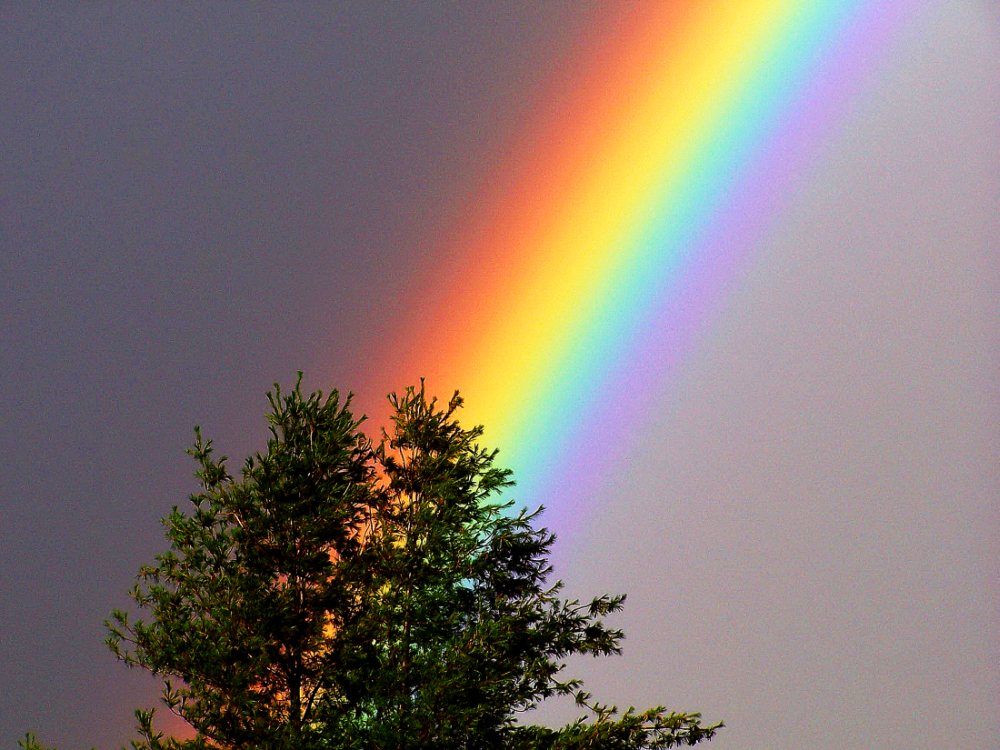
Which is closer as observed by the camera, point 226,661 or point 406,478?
point 226,661

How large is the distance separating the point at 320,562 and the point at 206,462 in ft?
5.27

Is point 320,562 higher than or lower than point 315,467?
lower

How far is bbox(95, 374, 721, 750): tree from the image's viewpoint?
11.6 meters

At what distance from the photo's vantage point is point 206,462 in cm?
1244

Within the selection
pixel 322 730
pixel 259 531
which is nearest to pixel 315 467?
pixel 259 531

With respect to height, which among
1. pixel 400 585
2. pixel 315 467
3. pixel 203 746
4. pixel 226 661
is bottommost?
pixel 203 746

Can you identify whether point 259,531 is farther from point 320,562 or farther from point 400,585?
point 400,585

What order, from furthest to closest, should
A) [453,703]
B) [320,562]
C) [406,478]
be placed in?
[406,478], [320,562], [453,703]

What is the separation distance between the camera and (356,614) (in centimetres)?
1229

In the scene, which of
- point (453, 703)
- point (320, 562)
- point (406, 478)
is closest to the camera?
point (453, 703)

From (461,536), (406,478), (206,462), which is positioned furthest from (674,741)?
(206,462)

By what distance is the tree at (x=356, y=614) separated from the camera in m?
11.6

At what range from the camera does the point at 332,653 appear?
→ 11977 millimetres

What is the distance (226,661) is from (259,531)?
4.34 feet
